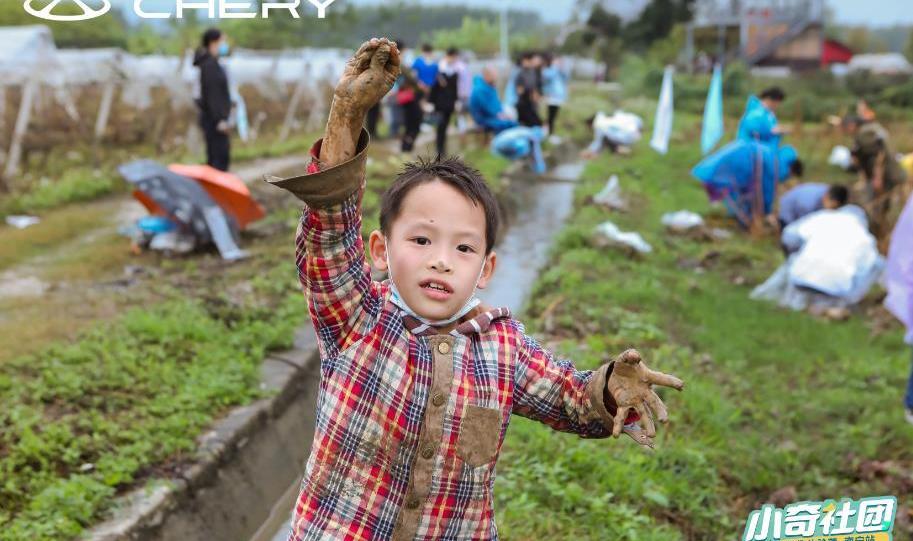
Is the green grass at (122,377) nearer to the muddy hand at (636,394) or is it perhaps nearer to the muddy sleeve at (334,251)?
the muddy sleeve at (334,251)

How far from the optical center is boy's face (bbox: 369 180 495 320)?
2086 mm

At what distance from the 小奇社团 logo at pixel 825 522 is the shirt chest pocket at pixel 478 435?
2.00 ft

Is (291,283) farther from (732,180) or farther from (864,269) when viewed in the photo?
(732,180)

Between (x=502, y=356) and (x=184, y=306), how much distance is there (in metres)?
4.09

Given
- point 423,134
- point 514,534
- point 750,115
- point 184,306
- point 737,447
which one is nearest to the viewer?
point 514,534

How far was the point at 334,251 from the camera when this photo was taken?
200 centimetres

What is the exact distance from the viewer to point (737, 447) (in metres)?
4.88

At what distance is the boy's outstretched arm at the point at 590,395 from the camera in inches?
79.5

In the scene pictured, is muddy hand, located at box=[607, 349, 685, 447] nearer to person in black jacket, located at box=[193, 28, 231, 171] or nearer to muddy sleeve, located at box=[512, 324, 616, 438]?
muddy sleeve, located at box=[512, 324, 616, 438]

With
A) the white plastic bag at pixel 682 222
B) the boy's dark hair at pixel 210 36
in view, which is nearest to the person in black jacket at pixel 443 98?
the white plastic bag at pixel 682 222

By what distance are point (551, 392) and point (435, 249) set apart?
480mm

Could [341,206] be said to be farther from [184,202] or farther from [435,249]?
[184,202]

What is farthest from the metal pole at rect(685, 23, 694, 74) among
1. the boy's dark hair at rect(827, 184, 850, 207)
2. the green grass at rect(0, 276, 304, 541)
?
the green grass at rect(0, 276, 304, 541)

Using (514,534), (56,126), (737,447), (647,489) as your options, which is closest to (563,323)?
(737,447)
